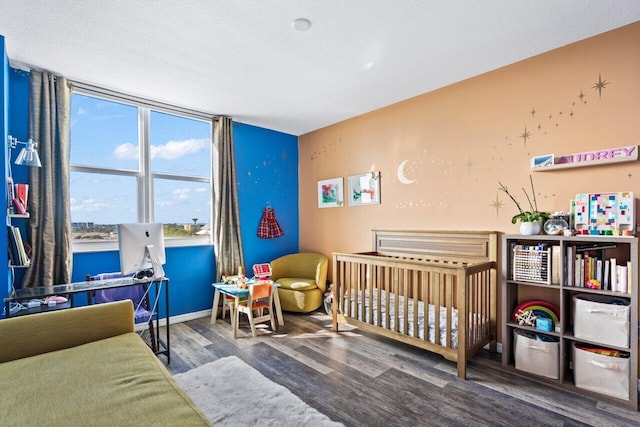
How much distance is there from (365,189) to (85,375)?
3.12 m

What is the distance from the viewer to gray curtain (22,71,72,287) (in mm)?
2604

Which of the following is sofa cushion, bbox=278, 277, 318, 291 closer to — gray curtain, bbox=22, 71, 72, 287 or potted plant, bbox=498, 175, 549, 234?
gray curtain, bbox=22, 71, 72, 287

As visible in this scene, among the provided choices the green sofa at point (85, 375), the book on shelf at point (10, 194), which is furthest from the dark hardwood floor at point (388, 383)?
the book on shelf at point (10, 194)

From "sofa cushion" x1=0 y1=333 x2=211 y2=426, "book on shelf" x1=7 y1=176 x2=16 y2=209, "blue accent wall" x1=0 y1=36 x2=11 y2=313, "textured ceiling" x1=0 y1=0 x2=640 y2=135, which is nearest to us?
"sofa cushion" x1=0 y1=333 x2=211 y2=426

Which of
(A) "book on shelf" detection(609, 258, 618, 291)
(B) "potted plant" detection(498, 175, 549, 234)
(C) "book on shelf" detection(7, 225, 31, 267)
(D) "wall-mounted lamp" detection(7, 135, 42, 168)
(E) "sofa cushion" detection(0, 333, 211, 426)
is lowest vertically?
(E) "sofa cushion" detection(0, 333, 211, 426)

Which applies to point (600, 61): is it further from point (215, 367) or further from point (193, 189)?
point (193, 189)

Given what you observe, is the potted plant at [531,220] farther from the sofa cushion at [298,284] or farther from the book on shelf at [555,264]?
the sofa cushion at [298,284]

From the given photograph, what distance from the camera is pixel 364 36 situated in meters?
2.22

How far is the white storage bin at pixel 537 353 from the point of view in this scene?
2191mm

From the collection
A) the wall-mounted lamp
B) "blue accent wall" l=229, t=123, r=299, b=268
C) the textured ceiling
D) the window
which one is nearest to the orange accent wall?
the textured ceiling

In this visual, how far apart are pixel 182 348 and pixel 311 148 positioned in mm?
3052

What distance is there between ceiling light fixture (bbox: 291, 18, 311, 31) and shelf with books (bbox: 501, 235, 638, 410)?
7.06 ft

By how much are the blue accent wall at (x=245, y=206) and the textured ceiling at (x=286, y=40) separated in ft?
1.77

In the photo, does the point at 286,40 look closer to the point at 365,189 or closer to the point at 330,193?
the point at 365,189
